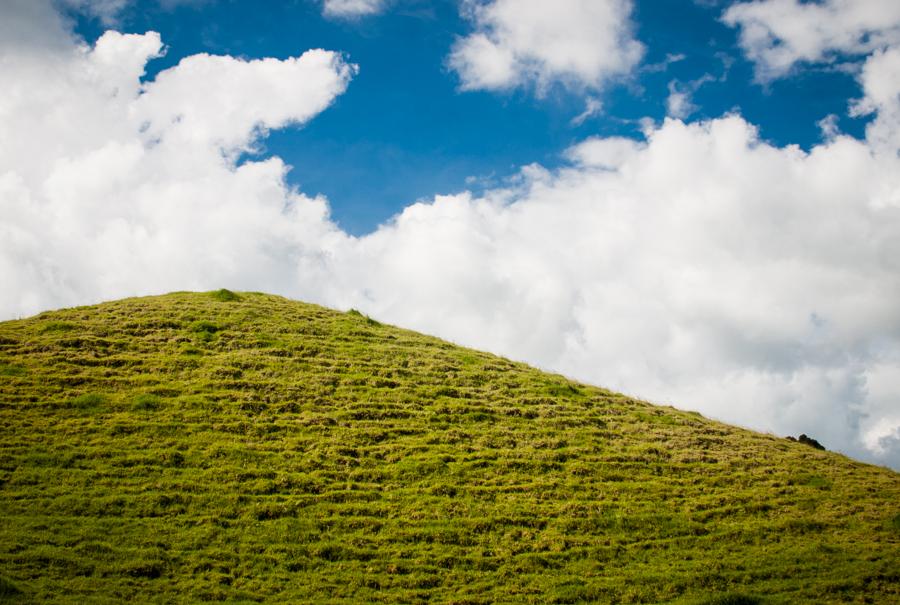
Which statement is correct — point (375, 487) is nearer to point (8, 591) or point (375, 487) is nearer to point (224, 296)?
point (8, 591)

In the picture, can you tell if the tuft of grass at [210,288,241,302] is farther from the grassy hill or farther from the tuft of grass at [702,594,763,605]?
the tuft of grass at [702,594,763,605]

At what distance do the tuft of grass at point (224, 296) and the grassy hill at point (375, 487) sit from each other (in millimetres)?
7106

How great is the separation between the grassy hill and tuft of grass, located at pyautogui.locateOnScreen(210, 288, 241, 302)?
23.3 feet

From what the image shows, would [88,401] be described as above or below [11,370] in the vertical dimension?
below

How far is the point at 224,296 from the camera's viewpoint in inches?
1949

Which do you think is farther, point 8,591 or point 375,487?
point 375,487

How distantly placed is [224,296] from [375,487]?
29.0 metres

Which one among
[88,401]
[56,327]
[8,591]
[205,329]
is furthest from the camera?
[205,329]

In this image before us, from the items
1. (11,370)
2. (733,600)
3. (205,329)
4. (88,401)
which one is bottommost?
(733,600)

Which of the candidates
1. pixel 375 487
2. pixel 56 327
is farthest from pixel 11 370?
pixel 375 487

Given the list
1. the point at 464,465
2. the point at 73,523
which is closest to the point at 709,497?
the point at 464,465

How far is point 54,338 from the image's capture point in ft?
125

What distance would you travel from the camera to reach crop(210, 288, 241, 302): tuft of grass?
161 ft

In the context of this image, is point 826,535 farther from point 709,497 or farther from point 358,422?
point 358,422
